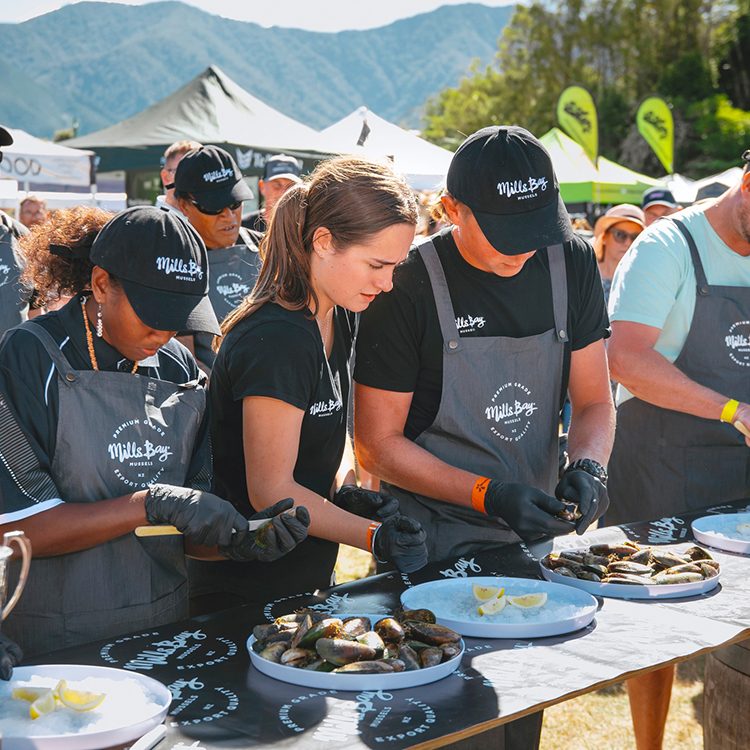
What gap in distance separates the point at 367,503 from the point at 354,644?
0.59 m

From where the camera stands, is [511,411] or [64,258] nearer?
[64,258]

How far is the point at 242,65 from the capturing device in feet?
351

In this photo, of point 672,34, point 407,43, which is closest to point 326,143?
point 672,34

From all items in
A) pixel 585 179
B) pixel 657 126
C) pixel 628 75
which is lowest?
pixel 585 179

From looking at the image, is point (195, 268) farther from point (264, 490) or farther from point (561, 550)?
point (561, 550)

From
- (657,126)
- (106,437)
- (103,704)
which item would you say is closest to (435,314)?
(106,437)

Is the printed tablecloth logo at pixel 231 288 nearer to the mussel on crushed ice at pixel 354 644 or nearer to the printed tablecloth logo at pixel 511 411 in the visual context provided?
the printed tablecloth logo at pixel 511 411

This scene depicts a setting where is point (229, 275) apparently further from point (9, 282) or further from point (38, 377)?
point (38, 377)

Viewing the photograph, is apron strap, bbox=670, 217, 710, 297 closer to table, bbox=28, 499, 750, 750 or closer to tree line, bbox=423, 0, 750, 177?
table, bbox=28, 499, 750, 750

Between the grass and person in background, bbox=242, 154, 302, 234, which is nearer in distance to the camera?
the grass

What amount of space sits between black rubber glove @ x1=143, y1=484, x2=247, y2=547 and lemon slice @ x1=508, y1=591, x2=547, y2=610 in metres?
0.49

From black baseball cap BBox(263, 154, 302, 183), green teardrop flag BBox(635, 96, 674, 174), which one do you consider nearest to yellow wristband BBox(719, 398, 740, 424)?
black baseball cap BBox(263, 154, 302, 183)

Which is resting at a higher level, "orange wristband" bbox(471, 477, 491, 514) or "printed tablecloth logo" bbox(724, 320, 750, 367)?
"printed tablecloth logo" bbox(724, 320, 750, 367)

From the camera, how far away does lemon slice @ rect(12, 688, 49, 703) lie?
112cm
